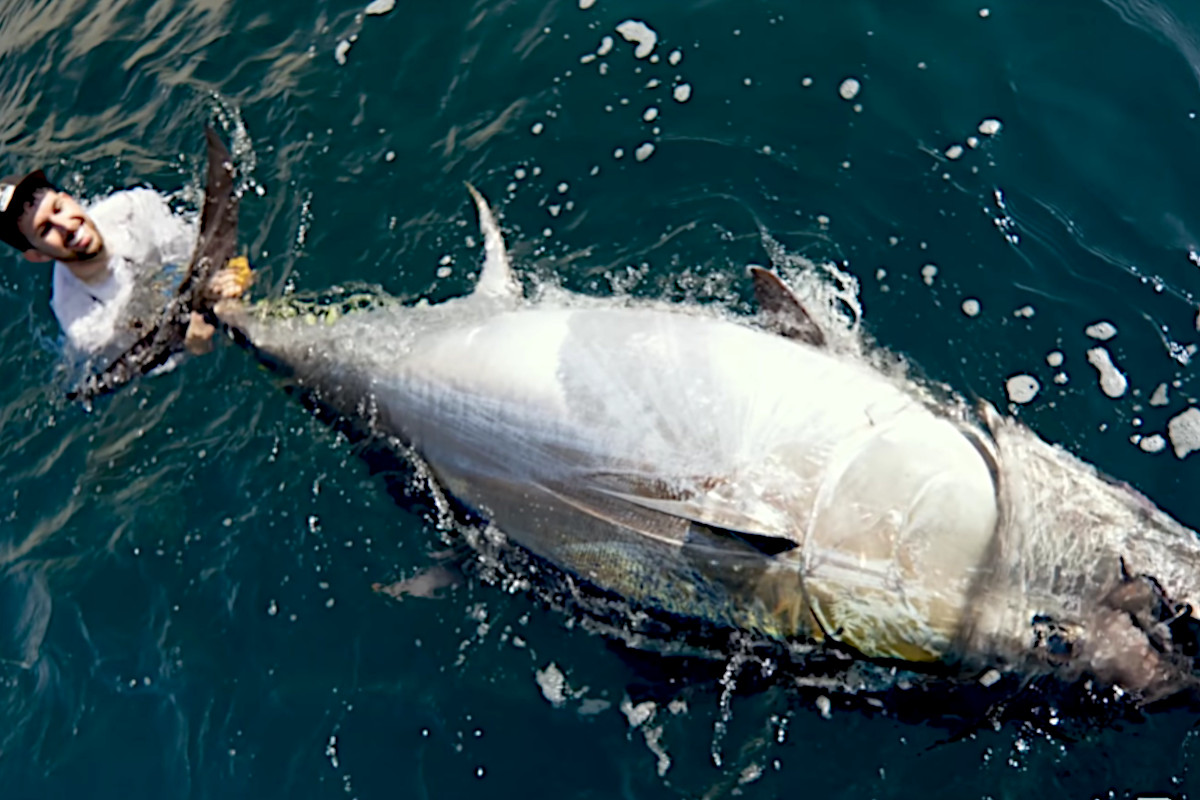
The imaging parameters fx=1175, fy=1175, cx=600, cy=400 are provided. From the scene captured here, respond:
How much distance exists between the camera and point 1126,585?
3.80 meters

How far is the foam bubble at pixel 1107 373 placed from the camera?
5.14 m

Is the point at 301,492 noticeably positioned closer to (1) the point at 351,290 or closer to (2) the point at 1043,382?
(1) the point at 351,290

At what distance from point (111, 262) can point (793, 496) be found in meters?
4.34

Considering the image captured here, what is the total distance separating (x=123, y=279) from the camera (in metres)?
6.51

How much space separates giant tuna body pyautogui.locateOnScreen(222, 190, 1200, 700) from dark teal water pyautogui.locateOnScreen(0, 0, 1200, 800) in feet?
2.62

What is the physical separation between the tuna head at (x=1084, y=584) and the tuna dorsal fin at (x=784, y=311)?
0.90 metres

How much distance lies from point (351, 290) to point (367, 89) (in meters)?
1.47

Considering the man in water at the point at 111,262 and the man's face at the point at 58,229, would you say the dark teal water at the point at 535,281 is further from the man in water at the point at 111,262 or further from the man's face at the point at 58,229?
the man's face at the point at 58,229

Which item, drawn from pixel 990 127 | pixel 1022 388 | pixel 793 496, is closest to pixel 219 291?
pixel 793 496

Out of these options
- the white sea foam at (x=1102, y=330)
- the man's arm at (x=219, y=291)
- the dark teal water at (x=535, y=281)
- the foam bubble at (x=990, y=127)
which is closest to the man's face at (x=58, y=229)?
the dark teal water at (x=535, y=281)

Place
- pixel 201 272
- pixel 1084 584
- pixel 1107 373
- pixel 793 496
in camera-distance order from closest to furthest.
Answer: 1. pixel 1084 584
2. pixel 793 496
3. pixel 1107 373
4. pixel 201 272

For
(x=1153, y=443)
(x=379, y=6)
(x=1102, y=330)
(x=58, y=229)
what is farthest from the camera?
(x=379, y=6)

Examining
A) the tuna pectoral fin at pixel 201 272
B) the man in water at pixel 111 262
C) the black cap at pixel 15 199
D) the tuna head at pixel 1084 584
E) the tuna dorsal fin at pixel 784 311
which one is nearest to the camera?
the tuna head at pixel 1084 584

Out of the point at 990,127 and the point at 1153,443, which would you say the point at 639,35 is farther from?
the point at 1153,443
